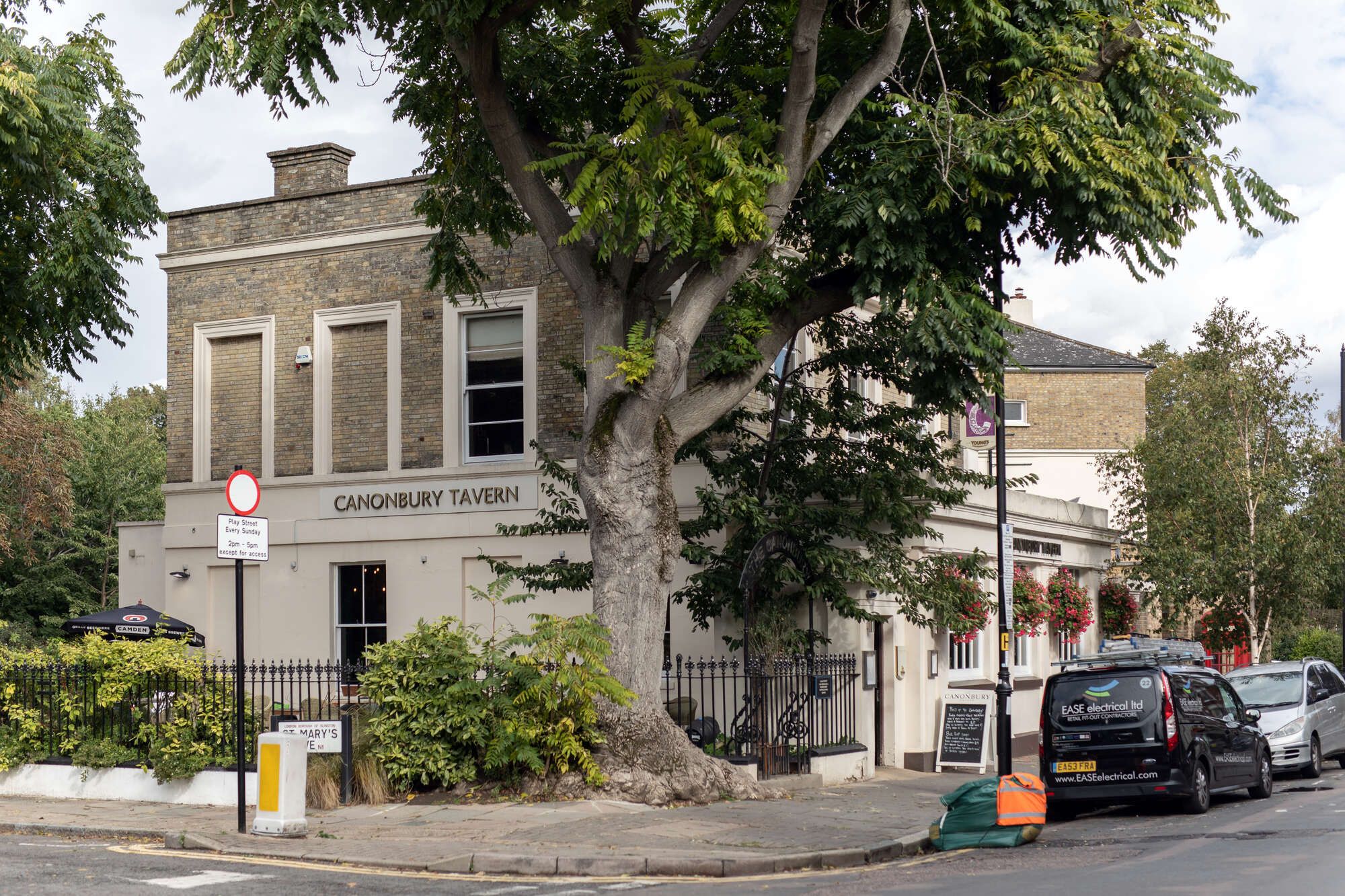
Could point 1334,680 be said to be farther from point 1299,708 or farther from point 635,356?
point 635,356

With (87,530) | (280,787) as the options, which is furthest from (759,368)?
(87,530)

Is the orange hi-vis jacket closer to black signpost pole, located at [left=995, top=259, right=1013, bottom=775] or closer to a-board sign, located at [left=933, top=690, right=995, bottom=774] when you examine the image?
black signpost pole, located at [left=995, top=259, right=1013, bottom=775]

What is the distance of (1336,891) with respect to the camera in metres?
9.34

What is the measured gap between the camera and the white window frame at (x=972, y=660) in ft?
75.5

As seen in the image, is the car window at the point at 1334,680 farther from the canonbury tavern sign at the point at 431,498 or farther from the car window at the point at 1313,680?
the canonbury tavern sign at the point at 431,498

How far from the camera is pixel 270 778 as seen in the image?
12.9 meters

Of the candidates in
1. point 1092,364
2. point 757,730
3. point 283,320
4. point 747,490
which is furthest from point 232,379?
point 1092,364

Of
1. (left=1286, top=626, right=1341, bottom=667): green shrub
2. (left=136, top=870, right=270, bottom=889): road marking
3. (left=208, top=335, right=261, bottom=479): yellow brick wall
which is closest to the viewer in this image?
(left=136, top=870, right=270, bottom=889): road marking

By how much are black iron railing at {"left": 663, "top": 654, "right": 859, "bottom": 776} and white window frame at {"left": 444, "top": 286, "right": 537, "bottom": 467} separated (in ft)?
16.8

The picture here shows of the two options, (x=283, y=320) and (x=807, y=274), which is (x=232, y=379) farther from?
(x=807, y=274)

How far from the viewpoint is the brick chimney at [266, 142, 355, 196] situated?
2552cm

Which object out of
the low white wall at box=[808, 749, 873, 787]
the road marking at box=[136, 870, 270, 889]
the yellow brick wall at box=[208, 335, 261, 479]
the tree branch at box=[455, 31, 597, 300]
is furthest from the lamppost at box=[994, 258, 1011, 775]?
the yellow brick wall at box=[208, 335, 261, 479]

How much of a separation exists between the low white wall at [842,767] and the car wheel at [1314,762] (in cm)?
621

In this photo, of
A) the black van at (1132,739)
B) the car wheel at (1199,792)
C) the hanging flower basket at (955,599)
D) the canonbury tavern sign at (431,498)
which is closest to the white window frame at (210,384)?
the canonbury tavern sign at (431,498)
